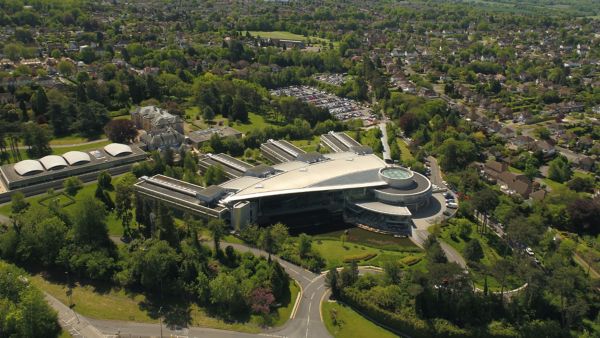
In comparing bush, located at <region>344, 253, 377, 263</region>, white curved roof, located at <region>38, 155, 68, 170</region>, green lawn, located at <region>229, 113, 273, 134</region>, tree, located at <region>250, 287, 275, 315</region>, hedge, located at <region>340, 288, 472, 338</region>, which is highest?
white curved roof, located at <region>38, 155, 68, 170</region>

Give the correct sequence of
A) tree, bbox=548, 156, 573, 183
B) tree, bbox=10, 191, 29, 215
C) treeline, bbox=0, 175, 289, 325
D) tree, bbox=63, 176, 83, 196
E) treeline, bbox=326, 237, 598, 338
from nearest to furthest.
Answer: treeline, bbox=326, 237, 598, 338
treeline, bbox=0, 175, 289, 325
tree, bbox=10, 191, 29, 215
tree, bbox=63, 176, 83, 196
tree, bbox=548, 156, 573, 183

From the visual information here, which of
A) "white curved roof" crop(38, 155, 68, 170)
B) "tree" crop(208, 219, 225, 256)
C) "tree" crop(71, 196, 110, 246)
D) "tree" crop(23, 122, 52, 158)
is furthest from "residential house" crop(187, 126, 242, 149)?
"tree" crop(71, 196, 110, 246)

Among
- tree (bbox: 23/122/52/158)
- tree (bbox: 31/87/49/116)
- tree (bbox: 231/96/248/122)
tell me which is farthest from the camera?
tree (bbox: 231/96/248/122)

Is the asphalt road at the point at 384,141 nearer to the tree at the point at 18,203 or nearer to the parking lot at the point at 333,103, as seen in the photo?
the parking lot at the point at 333,103

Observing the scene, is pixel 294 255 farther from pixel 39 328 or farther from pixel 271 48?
pixel 271 48

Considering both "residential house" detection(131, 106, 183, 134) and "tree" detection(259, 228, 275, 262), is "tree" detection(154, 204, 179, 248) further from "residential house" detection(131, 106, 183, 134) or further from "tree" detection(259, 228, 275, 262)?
"residential house" detection(131, 106, 183, 134)

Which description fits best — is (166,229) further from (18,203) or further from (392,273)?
(392,273)

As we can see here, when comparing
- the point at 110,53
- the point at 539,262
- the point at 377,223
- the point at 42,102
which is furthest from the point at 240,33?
the point at 539,262

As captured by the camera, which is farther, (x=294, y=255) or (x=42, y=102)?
(x=42, y=102)
